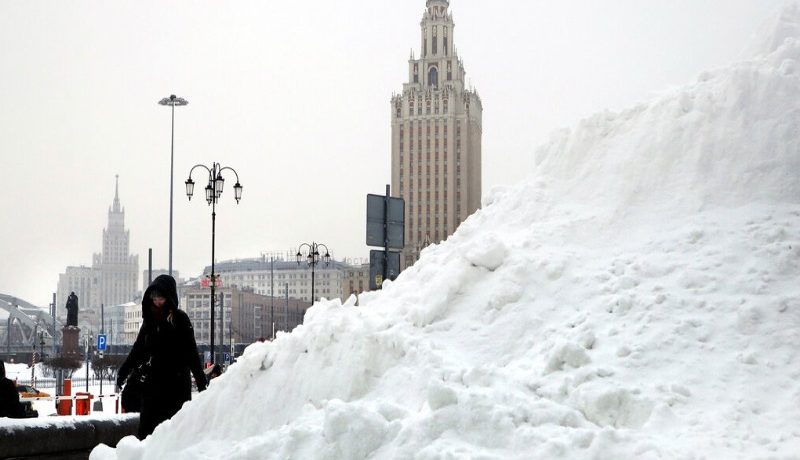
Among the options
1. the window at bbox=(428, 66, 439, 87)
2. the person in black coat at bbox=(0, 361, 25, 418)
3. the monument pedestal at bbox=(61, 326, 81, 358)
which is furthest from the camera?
the window at bbox=(428, 66, 439, 87)

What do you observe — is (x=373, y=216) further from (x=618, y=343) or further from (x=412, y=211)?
(x=412, y=211)

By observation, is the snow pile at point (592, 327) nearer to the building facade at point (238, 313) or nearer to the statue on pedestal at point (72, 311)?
the statue on pedestal at point (72, 311)

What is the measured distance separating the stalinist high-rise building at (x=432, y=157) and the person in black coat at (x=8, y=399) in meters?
102

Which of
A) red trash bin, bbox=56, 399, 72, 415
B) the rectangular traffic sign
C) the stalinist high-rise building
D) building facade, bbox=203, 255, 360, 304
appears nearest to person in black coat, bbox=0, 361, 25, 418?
the rectangular traffic sign

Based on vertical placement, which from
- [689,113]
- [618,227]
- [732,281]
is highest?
[689,113]

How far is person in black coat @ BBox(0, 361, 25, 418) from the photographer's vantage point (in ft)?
28.0

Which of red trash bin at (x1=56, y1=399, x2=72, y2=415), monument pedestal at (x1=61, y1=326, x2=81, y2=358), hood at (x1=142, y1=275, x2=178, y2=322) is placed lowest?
monument pedestal at (x1=61, y1=326, x2=81, y2=358)

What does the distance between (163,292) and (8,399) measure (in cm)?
267

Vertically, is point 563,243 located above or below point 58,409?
above

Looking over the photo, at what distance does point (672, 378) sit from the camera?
6000 mm

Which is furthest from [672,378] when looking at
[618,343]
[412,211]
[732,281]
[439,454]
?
[412,211]

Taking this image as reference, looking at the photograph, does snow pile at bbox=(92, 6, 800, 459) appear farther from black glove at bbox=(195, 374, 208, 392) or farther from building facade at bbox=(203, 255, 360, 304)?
building facade at bbox=(203, 255, 360, 304)

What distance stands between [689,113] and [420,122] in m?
106

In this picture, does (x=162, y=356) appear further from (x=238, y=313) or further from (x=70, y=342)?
(x=238, y=313)
